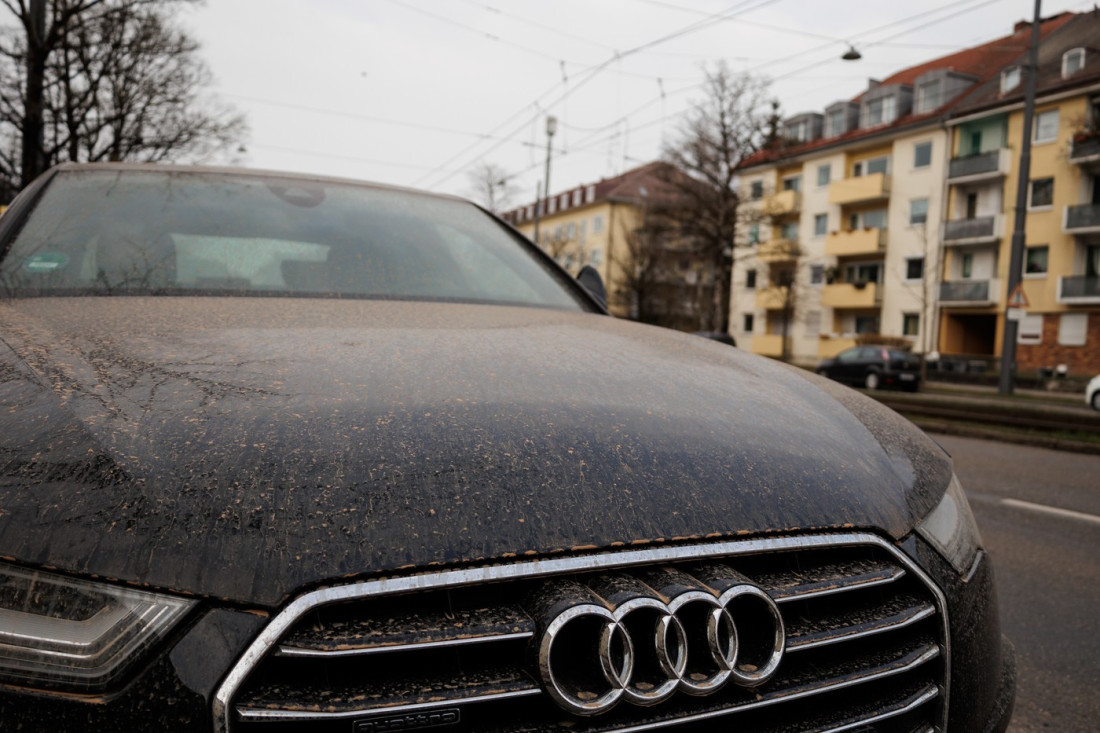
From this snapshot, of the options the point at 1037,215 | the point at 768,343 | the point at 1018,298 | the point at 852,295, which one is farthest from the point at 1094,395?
the point at 768,343

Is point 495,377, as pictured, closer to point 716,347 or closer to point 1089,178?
point 716,347

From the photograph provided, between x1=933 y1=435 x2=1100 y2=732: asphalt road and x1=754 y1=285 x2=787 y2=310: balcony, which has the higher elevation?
x1=754 y1=285 x2=787 y2=310: balcony

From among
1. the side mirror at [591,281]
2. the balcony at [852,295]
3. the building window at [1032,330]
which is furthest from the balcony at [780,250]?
the side mirror at [591,281]

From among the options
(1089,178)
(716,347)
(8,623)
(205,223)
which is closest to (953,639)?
(716,347)

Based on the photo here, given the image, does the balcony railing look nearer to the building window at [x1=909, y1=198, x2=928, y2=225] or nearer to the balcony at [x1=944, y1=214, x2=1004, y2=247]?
Result: the balcony at [x1=944, y1=214, x2=1004, y2=247]

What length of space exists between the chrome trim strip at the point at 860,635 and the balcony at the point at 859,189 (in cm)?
4296

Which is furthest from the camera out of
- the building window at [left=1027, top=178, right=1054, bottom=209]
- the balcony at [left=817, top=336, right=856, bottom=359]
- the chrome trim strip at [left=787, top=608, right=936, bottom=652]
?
the balcony at [left=817, top=336, right=856, bottom=359]

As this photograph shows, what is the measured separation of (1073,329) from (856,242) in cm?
1092

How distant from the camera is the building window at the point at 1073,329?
110 feet

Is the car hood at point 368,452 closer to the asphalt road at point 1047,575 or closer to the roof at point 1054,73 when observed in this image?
the asphalt road at point 1047,575

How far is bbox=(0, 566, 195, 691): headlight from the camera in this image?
2.78 feet

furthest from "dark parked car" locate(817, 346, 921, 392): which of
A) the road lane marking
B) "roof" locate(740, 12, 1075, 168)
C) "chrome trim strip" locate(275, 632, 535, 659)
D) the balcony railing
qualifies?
"chrome trim strip" locate(275, 632, 535, 659)

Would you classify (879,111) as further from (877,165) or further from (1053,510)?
(1053,510)

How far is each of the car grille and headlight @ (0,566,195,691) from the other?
0.38ft
